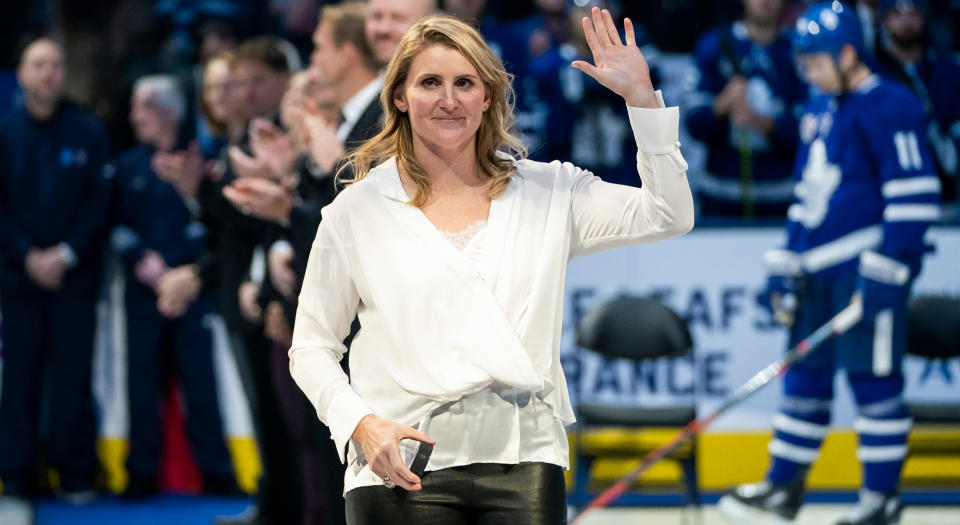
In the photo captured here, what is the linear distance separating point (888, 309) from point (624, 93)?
10.7ft

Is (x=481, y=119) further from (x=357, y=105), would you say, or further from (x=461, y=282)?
(x=357, y=105)

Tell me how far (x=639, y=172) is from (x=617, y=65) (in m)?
0.20

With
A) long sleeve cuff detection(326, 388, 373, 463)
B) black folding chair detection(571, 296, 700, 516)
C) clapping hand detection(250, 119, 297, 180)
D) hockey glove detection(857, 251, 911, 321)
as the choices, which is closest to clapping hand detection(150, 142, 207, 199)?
clapping hand detection(250, 119, 297, 180)

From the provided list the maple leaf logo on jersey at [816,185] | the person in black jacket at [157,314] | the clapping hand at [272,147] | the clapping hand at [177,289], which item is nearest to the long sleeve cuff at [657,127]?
the clapping hand at [272,147]

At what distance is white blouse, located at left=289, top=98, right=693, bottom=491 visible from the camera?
7.35 ft

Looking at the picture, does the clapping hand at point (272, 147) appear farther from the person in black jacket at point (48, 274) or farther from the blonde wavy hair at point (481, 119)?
the person in black jacket at point (48, 274)

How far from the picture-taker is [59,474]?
6.68 meters

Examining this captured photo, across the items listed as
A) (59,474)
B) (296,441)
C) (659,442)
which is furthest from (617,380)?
(59,474)

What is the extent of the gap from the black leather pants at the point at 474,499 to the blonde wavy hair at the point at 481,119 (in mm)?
513

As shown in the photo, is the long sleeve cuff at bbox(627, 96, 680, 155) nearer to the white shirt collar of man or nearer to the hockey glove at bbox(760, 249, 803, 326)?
the white shirt collar of man

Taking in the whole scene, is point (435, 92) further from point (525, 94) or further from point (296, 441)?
point (525, 94)

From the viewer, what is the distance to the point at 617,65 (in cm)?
230

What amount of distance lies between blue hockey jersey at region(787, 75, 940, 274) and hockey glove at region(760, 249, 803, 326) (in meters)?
0.05

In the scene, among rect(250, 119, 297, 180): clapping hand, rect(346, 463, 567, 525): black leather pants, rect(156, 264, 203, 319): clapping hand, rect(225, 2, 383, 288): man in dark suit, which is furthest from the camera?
rect(156, 264, 203, 319): clapping hand
